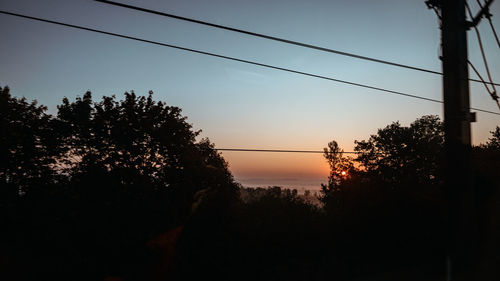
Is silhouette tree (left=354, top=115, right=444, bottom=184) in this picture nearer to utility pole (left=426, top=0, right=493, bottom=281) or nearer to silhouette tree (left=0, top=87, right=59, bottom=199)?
utility pole (left=426, top=0, right=493, bottom=281)

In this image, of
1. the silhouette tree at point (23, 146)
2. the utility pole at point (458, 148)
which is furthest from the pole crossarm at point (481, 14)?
the silhouette tree at point (23, 146)

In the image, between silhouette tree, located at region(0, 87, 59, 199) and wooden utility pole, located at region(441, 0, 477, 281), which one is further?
silhouette tree, located at region(0, 87, 59, 199)

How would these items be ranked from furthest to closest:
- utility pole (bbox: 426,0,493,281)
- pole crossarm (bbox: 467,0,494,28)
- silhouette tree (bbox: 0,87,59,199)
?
silhouette tree (bbox: 0,87,59,199)
pole crossarm (bbox: 467,0,494,28)
utility pole (bbox: 426,0,493,281)

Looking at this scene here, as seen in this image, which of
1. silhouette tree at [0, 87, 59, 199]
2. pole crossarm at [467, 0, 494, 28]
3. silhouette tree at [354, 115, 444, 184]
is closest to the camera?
pole crossarm at [467, 0, 494, 28]

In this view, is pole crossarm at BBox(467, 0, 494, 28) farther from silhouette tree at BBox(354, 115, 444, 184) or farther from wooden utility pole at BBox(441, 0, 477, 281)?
silhouette tree at BBox(354, 115, 444, 184)

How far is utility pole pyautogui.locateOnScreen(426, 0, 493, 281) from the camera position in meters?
3.99

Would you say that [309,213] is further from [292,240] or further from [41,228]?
[41,228]

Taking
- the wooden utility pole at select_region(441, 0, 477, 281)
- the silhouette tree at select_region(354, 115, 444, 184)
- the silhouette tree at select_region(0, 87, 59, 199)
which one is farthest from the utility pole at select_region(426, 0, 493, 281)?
the silhouette tree at select_region(354, 115, 444, 184)

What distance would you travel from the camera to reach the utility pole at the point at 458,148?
3.99m

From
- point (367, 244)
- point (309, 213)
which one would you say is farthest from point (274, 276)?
point (309, 213)

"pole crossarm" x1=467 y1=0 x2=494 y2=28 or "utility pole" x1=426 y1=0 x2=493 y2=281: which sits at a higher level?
"pole crossarm" x1=467 y1=0 x2=494 y2=28

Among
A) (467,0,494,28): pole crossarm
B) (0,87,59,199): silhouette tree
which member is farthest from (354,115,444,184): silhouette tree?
(0,87,59,199): silhouette tree

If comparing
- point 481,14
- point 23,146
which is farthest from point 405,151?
point 23,146

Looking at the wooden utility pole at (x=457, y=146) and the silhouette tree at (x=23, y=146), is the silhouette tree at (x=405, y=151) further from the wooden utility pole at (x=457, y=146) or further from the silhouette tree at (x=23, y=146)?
the silhouette tree at (x=23, y=146)
